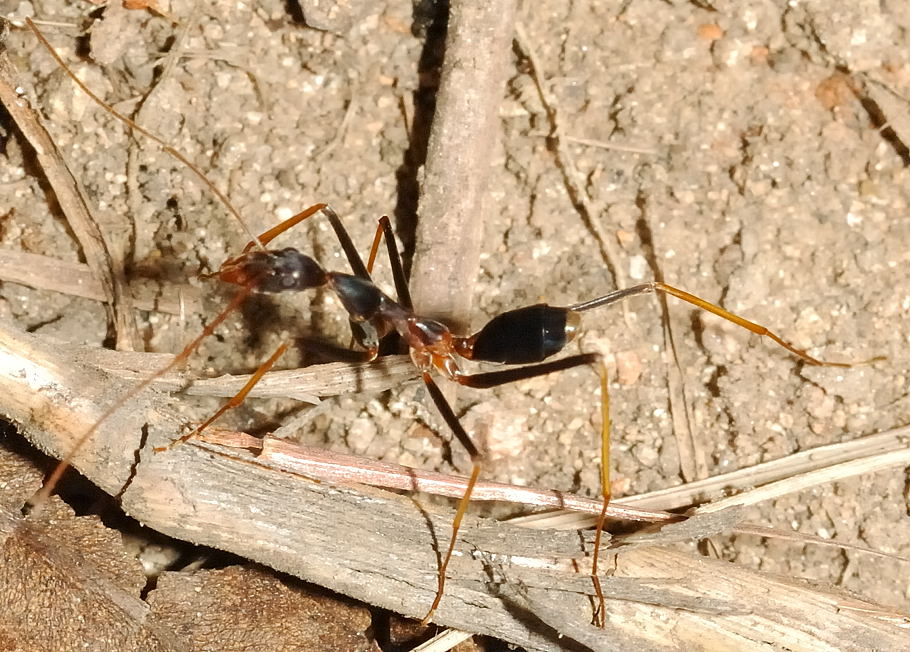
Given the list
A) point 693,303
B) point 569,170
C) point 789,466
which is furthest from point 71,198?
point 789,466

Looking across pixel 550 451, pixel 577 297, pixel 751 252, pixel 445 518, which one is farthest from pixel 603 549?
pixel 751 252

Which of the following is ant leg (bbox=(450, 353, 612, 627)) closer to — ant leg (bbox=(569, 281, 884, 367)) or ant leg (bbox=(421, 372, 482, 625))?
ant leg (bbox=(421, 372, 482, 625))

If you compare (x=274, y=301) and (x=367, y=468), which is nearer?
(x=367, y=468)

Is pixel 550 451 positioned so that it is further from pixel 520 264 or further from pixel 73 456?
pixel 73 456

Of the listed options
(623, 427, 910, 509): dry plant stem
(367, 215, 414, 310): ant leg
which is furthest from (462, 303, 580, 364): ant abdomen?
(623, 427, 910, 509): dry plant stem

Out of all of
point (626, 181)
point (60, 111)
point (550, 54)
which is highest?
point (550, 54)

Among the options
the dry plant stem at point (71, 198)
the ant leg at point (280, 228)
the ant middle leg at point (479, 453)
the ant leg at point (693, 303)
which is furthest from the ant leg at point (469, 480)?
the dry plant stem at point (71, 198)

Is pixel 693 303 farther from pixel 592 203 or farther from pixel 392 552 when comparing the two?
pixel 392 552
